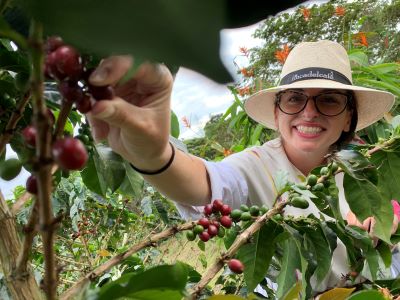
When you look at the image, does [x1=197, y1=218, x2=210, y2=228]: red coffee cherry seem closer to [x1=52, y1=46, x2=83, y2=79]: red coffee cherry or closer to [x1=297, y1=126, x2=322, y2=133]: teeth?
[x1=52, y1=46, x2=83, y2=79]: red coffee cherry

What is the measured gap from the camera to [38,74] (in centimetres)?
23

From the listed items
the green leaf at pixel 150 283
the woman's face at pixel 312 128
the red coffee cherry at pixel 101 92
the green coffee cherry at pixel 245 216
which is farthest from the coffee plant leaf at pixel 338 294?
the woman's face at pixel 312 128

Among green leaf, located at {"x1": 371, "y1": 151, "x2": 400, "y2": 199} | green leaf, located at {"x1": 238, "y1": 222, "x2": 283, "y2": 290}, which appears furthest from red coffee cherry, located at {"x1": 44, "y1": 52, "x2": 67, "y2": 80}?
green leaf, located at {"x1": 371, "y1": 151, "x2": 400, "y2": 199}

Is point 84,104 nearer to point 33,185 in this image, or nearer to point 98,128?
point 33,185

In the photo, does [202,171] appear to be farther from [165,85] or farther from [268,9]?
[268,9]

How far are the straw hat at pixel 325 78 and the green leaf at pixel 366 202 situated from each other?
0.51 meters

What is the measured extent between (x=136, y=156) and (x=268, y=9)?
2.04 ft

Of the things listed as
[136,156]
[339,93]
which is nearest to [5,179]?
[136,156]

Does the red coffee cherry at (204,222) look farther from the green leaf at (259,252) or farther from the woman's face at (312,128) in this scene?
the woman's face at (312,128)

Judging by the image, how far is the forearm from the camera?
1.01 meters

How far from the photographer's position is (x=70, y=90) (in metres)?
0.31

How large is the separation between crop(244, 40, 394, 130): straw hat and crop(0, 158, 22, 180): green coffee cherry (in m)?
0.96

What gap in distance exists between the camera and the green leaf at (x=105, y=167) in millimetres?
818

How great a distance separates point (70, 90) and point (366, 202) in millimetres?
745
